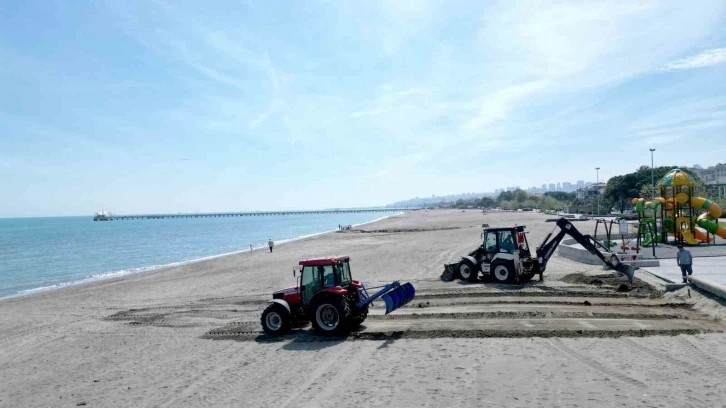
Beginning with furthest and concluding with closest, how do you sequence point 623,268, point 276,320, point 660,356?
point 623,268, point 276,320, point 660,356

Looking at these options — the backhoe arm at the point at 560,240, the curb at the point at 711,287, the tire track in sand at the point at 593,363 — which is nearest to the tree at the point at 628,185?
the backhoe arm at the point at 560,240

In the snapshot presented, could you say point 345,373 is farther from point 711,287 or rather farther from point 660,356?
point 711,287

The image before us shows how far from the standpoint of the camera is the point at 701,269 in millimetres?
17391

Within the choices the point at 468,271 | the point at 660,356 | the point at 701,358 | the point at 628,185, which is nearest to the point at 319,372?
the point at 660,356

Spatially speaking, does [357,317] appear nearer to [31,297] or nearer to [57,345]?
[57,345]

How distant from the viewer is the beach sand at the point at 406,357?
7395mm

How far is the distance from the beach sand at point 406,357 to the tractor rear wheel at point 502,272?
717mm

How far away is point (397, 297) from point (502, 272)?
7.18 metres

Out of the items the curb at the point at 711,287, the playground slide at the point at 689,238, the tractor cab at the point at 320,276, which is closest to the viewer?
the tractor cab at the point at 320,276

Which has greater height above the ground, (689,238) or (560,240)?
(560,240)

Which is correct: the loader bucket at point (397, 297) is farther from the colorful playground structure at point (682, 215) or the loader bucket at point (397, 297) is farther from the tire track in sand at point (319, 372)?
the colorful playground structure at point (682, 215)

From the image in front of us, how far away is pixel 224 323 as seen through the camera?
540 inches

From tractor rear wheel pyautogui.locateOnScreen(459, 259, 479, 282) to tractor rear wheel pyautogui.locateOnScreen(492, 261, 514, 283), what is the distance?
0.78m

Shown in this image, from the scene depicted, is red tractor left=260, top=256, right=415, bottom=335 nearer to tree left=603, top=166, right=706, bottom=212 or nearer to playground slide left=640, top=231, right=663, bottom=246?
playground slide left=640, top=231, right=663, bottom=246
